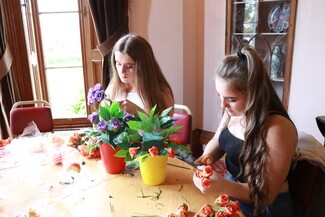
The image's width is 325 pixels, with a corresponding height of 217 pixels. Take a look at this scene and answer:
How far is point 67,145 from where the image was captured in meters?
1.46

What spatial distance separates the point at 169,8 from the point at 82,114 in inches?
52.2

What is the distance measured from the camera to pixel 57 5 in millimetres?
2561

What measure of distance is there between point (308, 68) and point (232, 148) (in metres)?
1.45

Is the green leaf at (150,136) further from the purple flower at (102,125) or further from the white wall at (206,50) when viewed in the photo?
the white wall at (206,50)

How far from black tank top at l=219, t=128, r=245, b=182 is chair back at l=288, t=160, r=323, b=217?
0.21m

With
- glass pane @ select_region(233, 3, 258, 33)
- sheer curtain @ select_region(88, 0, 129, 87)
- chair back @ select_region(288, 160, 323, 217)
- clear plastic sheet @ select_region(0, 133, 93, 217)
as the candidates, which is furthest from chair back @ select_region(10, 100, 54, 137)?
glass pane @ select_region(233, 3, 258, 33)

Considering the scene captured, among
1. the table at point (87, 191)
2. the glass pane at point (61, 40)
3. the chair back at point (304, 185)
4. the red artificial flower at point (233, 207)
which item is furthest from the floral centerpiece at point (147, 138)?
the glass pane at point (61, 40)

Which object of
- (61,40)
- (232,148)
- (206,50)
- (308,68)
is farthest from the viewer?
(206,50)

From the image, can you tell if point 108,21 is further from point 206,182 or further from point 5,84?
point 206,182

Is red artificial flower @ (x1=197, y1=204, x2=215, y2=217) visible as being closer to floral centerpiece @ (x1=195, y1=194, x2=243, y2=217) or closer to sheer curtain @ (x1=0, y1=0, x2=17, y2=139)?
floral centerpiece @ (x1=195, y1=194, x2=243, y2=217)

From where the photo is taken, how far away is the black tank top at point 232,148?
120 centimetres

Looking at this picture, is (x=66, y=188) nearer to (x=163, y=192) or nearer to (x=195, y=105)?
(x=163, y=192)

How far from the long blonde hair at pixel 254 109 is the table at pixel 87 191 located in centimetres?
18

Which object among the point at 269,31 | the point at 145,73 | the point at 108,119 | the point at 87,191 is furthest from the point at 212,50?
the point at 87,191
